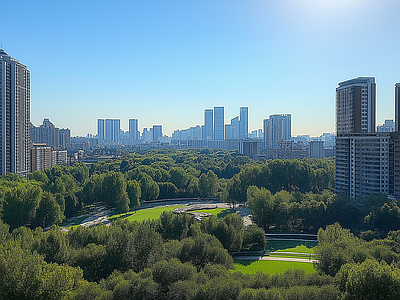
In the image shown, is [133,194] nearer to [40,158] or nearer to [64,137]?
[40,158]

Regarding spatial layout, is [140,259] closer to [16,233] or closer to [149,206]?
[16,233]

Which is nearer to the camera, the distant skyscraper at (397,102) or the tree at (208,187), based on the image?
the distant skyscraper at (397,102)

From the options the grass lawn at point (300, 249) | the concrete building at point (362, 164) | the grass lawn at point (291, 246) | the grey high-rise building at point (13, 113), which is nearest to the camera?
the grass lawn at point (300, 249)

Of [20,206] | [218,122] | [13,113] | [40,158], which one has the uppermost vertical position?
[218,122]

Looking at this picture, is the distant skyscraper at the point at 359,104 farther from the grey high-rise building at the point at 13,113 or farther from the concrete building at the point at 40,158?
the concrete building at the point at 40,158

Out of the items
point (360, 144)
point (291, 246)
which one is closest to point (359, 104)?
point (360, 144)

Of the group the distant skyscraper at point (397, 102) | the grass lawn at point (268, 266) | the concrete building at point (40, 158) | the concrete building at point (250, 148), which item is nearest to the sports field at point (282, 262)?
the grass lawn at point (268, 266)

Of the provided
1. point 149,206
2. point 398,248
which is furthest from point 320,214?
point 149,206
